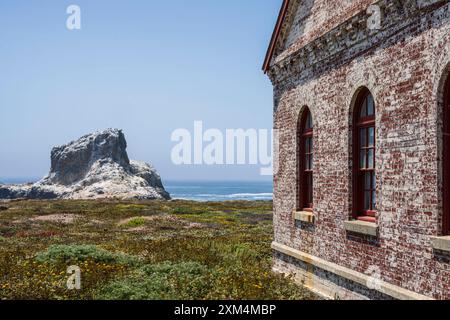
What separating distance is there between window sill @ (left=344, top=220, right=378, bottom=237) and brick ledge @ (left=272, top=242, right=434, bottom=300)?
2.93 feet

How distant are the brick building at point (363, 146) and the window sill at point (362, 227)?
34 mm

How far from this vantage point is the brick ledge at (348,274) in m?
9.48

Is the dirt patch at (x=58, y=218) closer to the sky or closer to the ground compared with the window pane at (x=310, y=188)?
closer to the ground

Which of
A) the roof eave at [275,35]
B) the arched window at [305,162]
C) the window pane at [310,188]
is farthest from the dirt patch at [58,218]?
the window pane at [310,188]

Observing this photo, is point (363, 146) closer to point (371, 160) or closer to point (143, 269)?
point (371, 160)

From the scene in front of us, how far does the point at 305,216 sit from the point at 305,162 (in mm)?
1585

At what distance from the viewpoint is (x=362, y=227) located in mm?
10867

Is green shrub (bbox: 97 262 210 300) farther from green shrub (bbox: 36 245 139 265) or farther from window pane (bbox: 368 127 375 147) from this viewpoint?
window pane (bbox: 368 127 375 147)

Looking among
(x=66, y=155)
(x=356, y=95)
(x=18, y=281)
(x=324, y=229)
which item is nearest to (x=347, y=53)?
(x=356, y=95)

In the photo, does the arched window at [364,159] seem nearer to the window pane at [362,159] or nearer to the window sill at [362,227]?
the window pane at [362,159]

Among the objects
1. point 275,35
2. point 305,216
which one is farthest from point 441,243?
point 275,35

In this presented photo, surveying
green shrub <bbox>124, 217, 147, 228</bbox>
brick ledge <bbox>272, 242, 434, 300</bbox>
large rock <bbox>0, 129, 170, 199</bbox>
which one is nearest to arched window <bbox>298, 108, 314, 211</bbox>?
brick ledge <bbox>272, 242, 434, 300</bbox>
